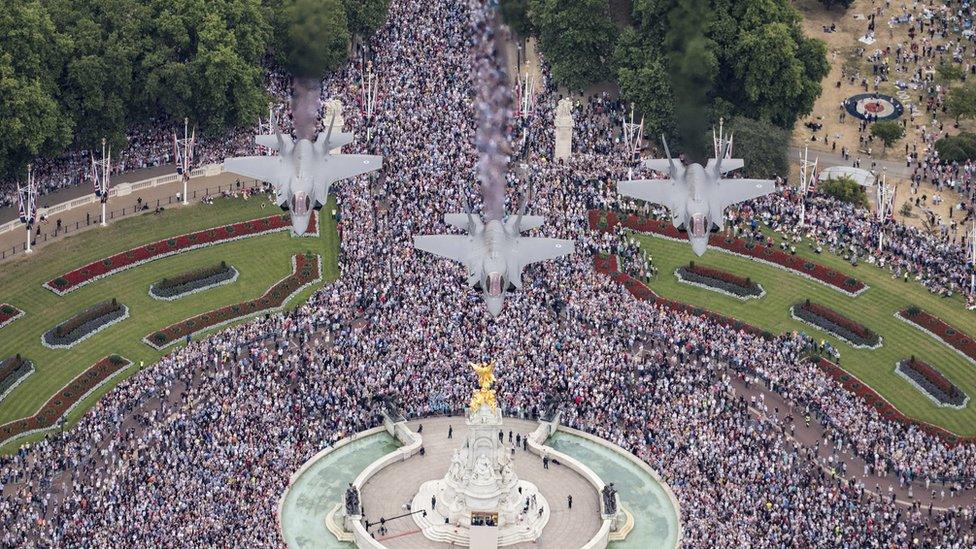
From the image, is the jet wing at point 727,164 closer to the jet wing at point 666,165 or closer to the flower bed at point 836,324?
the jet wing at point 666,165

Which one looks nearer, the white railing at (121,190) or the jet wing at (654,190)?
the jet wing at (654,190)

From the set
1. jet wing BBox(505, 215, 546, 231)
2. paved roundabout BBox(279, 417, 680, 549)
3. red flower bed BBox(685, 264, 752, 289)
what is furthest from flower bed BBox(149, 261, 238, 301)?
red flower bed BBox(685, 264, 752, 289)

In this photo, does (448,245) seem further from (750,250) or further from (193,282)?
(750,250)

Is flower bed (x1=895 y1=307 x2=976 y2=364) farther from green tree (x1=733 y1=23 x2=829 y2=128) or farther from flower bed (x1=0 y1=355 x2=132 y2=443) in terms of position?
flower bed (x1=0 y1=355 x2=132 y2=443)

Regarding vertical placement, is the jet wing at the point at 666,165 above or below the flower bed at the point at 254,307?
above

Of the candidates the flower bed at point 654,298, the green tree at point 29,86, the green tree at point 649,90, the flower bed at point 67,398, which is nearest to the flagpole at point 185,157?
the green tree at point 29,86
